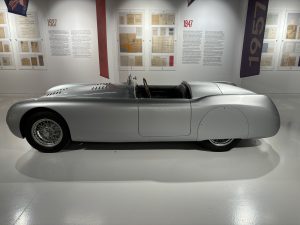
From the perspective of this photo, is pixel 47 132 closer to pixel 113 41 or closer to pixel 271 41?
pixel 113 41

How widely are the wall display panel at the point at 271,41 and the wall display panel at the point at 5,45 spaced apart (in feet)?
20.4

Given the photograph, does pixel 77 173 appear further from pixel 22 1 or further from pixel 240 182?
pixel 22 1

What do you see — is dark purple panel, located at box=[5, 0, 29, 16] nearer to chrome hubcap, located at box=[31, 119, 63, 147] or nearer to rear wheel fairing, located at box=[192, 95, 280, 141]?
chrome hubcap, located at box=[31, 119, 63, 147]

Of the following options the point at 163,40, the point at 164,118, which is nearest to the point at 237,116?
the point at 164,118

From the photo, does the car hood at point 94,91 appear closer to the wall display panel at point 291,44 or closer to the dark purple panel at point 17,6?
the dark purple panel at point 17,6

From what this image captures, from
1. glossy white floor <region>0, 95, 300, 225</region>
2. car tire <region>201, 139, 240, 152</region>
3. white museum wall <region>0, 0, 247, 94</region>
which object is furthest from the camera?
white museum wall <region>0, 0, 247, 94</region>

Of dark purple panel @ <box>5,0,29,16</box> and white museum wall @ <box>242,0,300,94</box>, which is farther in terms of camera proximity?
white museum wall @ <box>242,0,300,94</box>

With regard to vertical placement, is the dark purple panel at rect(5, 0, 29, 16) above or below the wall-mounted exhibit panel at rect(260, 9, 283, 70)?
above

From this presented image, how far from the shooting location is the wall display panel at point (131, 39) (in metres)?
5.46

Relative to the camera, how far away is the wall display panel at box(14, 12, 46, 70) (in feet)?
18.2

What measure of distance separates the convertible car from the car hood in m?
0.07

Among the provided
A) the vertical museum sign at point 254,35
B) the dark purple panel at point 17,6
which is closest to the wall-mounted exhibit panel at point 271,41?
the vertical museum sign at point 254,35

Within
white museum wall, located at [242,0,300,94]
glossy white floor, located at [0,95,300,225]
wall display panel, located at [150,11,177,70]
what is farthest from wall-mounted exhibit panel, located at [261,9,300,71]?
glossy white floor, located at [0,95,300,225]

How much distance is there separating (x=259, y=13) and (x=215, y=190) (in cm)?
472
